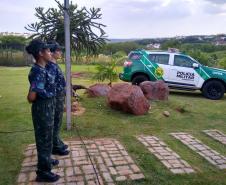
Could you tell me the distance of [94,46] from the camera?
29.7 feet

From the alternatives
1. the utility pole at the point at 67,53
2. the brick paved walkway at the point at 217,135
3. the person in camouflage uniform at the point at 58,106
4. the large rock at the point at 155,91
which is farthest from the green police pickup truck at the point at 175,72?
the person in camouflage uniform at the point at 58,106

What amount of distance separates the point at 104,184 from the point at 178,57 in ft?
28.4

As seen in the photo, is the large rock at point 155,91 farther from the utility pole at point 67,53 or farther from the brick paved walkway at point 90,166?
the brick paved walkway at point 90,166

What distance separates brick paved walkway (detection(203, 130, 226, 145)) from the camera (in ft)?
21.7

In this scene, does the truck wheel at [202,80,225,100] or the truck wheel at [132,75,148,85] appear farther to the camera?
the truck wheel at [132,75,148,85]

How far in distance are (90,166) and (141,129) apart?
234 centimetres

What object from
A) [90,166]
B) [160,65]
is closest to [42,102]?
[90,166]

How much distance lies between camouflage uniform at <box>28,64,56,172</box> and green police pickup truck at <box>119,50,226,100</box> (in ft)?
27.2

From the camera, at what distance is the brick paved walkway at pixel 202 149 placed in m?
5.41

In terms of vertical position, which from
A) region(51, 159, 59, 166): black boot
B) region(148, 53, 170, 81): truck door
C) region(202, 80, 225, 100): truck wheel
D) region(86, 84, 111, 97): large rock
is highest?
region(148, 53, 170, 81): truck door

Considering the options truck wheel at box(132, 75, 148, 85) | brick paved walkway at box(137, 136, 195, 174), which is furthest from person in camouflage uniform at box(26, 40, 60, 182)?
truck wheel at box(132, 75, 148, 85)

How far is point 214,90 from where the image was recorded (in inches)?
475

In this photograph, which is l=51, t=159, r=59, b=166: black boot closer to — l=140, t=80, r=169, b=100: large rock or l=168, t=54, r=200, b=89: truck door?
l=140, t=80, r=169, b=100: large rock

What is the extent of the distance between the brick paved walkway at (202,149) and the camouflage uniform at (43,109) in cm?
254
